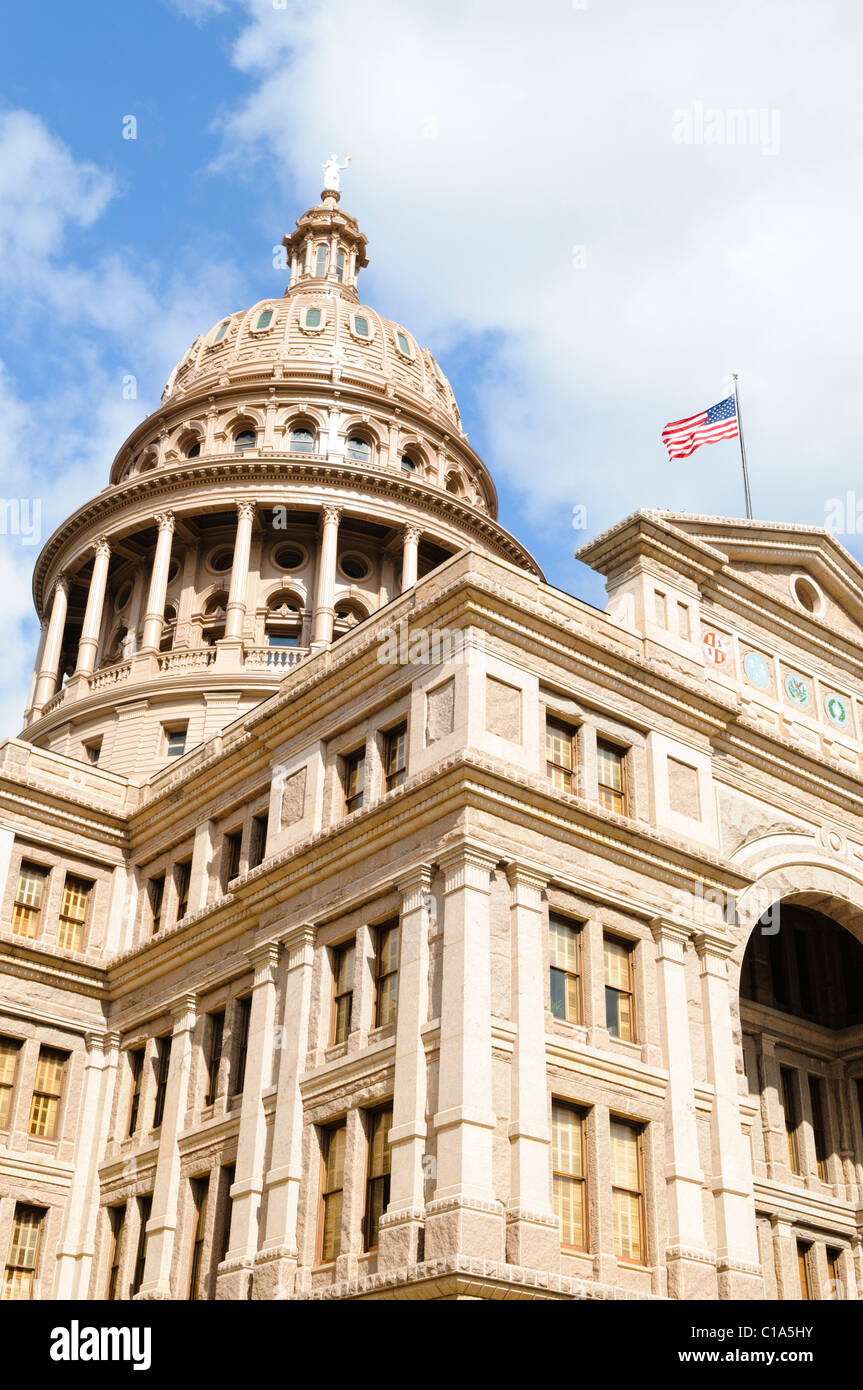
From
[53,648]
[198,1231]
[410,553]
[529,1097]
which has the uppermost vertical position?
[410,553]

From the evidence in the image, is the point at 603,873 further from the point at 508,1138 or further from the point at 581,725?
the point at 508,1138

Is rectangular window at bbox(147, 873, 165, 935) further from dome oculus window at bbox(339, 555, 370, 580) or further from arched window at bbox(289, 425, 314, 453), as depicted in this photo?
arched window at bbox(289, 425, 314, 453)

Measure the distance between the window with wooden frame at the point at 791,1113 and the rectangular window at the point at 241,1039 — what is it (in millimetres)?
14532

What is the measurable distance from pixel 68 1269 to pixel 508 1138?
13.8 meters

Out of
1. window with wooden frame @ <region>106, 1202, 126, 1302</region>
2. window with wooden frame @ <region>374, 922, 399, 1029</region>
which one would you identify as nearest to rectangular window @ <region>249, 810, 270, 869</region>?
window with wooden frame @ <region>374, 922, 399, 1029</region>

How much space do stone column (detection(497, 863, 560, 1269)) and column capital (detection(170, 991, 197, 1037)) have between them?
9.99 m

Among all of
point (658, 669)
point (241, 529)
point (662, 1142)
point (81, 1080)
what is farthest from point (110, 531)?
point (662, 1142)

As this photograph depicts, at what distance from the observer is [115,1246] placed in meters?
35.7

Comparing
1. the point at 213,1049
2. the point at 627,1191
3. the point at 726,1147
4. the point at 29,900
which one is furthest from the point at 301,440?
the point at 627,1191

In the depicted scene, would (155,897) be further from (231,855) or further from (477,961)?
(477,961)

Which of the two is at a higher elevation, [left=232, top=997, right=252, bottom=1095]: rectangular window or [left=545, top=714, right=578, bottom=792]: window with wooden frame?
[left=545, top=714, right=578, bottom=792]: window with wooden frame

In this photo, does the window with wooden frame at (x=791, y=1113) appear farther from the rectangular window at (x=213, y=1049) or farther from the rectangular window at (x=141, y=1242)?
the rectangular window at (x=141, y=1242)

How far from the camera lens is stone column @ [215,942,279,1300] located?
30.1m

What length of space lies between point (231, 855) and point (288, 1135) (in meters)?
8.71
